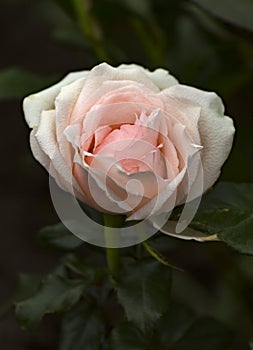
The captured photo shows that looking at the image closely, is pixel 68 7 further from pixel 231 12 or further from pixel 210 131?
pixel 210 131

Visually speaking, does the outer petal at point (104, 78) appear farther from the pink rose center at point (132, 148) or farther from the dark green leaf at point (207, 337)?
the dark green leaf at point (207, 337)

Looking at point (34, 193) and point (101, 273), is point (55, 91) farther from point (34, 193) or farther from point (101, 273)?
point (34, 193)

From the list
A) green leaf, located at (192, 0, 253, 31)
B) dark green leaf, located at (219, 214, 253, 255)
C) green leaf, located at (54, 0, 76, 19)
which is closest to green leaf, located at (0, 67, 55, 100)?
green leaf, located at (54, 0, 76, 19)

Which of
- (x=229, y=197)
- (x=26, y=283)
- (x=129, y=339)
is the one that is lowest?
(x=26, y=283)

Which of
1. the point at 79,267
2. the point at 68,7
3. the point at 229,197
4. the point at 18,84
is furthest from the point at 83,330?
the point at 68,7

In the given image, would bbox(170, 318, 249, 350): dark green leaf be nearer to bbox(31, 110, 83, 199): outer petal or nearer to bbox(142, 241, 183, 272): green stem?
bbox(142, 241, 183, 272): green stem

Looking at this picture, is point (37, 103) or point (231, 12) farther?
point (231, 12)

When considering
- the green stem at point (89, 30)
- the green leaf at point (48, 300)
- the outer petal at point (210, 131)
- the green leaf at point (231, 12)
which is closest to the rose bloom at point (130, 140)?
the outer petal at point (210, 131)
